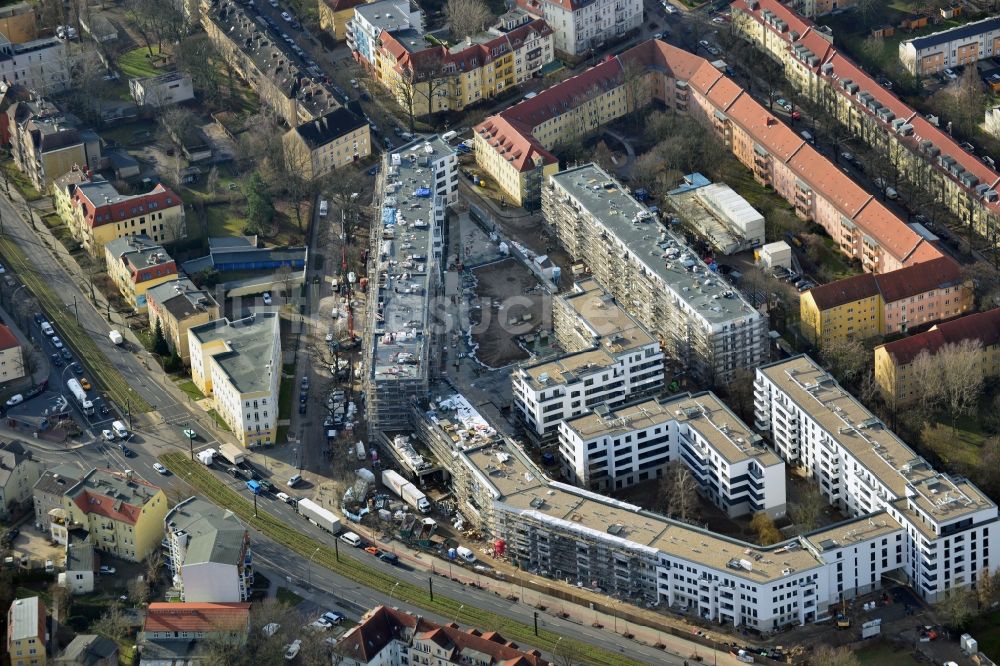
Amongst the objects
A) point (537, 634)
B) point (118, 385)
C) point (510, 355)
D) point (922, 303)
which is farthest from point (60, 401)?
point (922, 303)

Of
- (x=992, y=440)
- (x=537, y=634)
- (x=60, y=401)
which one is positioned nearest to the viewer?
(x=537, y=634)

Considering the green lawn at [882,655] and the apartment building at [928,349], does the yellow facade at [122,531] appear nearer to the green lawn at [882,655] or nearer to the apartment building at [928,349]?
the green lawn at [882,655]

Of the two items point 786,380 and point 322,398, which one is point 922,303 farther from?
point 322,398

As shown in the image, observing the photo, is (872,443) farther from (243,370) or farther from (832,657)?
(243,370)

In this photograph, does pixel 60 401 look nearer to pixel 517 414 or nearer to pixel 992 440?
pixel 517 414

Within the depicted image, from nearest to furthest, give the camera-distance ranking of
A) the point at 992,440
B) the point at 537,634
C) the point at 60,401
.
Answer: the point at 537,634
the point at 992,440
the point at 60,401

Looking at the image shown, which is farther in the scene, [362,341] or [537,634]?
[362,341]

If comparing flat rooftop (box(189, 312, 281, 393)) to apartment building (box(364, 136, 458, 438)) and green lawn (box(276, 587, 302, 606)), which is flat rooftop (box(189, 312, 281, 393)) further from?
green lawn (box(276, 587, 302, 606))
